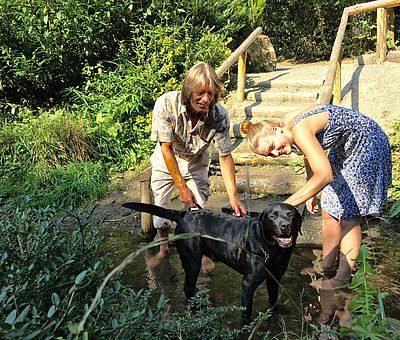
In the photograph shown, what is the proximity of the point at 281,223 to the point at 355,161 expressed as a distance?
99cm

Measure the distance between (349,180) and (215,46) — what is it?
647 centimetres

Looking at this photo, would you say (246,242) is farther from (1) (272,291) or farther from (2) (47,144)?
(2) (47,144)

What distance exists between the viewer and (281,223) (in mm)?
3500

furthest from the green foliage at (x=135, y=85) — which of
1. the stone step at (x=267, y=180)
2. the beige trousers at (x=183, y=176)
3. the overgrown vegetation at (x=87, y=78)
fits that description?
the beige trousers at (x=183, y=176)

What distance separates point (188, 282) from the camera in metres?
4.28

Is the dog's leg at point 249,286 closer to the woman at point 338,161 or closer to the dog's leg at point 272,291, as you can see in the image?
the dog's leg at point 272,291

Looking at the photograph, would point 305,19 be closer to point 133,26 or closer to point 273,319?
point 133,26

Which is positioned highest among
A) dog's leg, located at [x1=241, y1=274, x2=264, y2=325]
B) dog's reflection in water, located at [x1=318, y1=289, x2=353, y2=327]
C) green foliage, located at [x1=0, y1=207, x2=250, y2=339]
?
green foliage, located at [x1=0, y1=207, x2=250, y2=339]

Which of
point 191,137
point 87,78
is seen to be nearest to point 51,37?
point 87,78

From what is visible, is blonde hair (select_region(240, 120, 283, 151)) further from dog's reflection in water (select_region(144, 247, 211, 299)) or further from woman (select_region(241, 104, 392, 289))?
dog's reflection in water (select_region(144, 247, 211, 299))

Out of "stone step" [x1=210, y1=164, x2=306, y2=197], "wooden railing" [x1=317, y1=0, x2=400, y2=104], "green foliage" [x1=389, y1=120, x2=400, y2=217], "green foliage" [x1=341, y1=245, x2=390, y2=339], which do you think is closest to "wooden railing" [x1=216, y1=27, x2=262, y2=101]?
"wooden railing" [x1=317, y1=0, x2=400, y2=104]

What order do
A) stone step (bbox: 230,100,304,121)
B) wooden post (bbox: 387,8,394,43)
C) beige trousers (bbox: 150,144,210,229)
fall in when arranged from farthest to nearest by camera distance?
wooden post (bbox: 387,8,394,43) < stone step (bbox: 230,100,304,121) < beige trousers (bbox: 150,144,210,229)

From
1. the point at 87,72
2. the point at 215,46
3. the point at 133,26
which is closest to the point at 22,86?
the point at 87,72

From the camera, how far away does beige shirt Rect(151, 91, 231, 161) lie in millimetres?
4402
